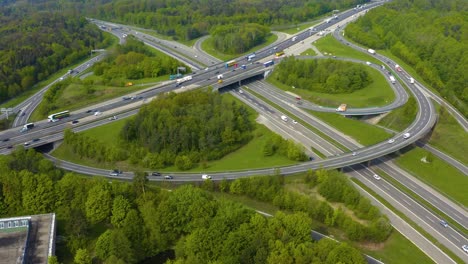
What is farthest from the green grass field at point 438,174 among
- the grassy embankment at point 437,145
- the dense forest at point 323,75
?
the dense forest at point 323,75

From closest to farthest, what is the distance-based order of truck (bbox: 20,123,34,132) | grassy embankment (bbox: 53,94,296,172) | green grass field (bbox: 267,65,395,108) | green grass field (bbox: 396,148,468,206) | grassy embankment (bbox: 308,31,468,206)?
green grass field (bbox: 396,148,468,206)
grassy embankment (bbox: 308,31,468,206)
grassy embankment (bbox: 53,94,296,172)
truck (bbox: 20,123,34,132)
green grass field (bbox: 267,65,395,108)

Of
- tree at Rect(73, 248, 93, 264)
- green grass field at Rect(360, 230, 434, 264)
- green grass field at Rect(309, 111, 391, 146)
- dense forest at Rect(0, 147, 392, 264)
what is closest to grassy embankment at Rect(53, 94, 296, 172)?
dense forest at Rect(0, 147, 392, 264)

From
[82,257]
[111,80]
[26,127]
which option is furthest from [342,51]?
[82,257]

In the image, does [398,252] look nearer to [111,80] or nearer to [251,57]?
[251,57]

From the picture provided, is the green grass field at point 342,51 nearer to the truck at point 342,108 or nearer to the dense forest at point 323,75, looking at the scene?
the dense forest at point 323,75

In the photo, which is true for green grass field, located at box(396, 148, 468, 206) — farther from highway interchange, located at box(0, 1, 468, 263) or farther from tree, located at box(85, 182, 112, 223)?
tree, located at box(85, 182, 112, 223)

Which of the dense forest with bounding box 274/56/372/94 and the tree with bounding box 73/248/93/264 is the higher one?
the dense forest with bounding box 274/56/372/94

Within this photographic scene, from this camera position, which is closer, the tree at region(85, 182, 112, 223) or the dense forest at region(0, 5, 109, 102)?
the tree at region(85, 182, 112, 223)
